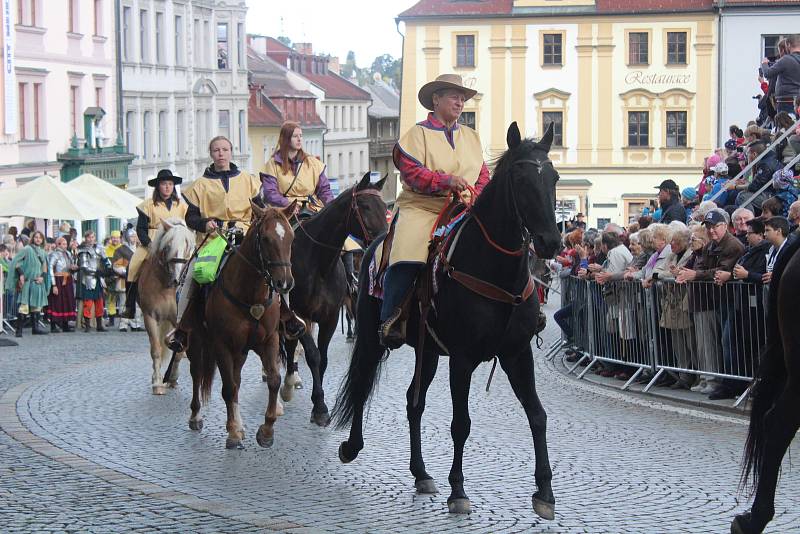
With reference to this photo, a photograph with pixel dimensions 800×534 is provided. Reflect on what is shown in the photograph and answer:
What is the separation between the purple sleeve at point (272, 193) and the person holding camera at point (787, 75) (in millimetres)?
9347

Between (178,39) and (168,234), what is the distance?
51156 millimetres

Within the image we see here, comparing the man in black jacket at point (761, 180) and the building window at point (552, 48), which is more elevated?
the building window at point (552, 48)

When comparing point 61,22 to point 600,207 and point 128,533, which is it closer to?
point 600,207

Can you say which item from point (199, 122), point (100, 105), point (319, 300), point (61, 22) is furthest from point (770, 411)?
point (199, 122)

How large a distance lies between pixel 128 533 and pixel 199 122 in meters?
60.4

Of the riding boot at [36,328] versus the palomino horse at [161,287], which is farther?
the riding boot at [36,328]

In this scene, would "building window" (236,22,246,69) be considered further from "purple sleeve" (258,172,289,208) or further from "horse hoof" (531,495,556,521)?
"horse hoof" (531,495,556,521)

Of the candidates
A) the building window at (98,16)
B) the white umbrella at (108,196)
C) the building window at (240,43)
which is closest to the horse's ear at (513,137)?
the white umbrella at (108,196)

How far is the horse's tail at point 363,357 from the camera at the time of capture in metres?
10.9

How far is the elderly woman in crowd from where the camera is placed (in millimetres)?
26219

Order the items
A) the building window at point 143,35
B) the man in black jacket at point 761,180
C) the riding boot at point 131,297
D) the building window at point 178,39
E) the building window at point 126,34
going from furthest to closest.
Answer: the building window at point 178,39, the building window at point 143,35, the building window at point 126,34, the man in black jacket at point 761,180, the riding boot at point 131,297

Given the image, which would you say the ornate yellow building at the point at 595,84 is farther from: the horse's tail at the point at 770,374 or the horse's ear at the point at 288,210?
the horse's tail at the point at 770,374

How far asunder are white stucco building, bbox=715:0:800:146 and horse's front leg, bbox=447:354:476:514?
192ft

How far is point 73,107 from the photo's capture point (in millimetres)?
51031
